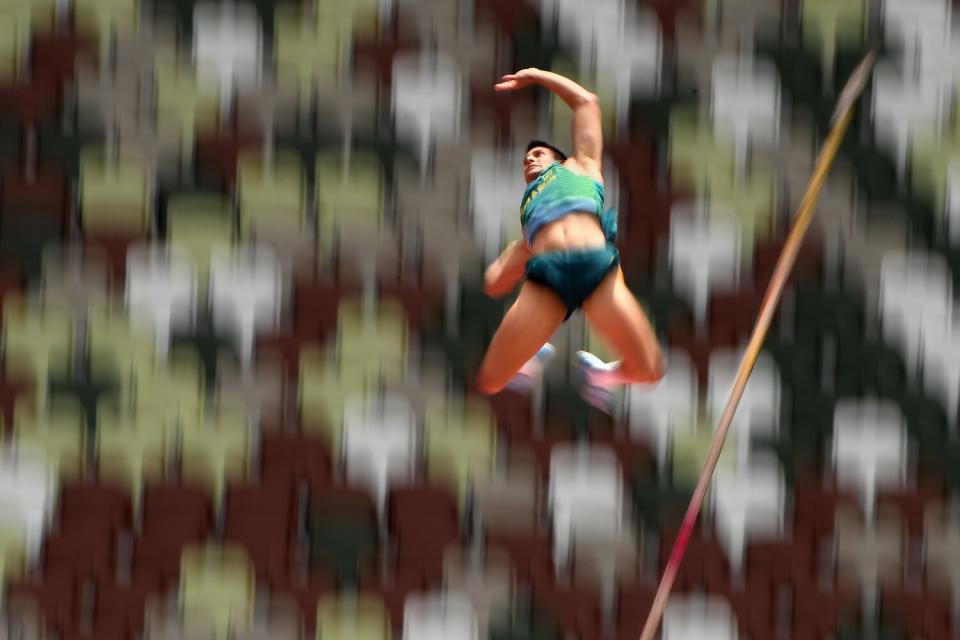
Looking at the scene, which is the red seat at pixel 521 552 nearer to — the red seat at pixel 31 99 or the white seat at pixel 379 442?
the white seat at pixel 379 442

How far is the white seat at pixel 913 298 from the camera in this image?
2352 mm

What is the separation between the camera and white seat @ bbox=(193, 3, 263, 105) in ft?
7.64

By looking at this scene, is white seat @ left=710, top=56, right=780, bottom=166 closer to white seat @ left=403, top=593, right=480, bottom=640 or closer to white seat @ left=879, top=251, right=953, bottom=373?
white seat @ left=879, top=251, right=953, bottom=373

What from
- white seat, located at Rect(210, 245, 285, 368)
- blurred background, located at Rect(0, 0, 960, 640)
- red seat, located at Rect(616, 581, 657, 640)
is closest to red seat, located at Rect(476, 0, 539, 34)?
blurred background, located at Rect(0, 0, 960, 640)

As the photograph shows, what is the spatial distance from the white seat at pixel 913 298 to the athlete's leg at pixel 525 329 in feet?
3.21

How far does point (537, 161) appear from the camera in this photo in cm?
158

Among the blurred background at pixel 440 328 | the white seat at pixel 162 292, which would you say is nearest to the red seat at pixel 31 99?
the blurred background at pixel 440 328

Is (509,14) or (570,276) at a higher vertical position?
(509,14)

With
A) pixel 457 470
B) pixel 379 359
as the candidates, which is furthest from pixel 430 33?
pixel 457 470

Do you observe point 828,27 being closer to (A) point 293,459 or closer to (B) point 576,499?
(B) point 576,499

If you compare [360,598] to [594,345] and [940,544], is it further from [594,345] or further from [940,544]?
[940,544]

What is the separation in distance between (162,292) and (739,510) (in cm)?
84

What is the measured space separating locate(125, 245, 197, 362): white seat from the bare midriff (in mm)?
899

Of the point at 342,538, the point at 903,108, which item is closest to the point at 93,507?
the point at 342,538
